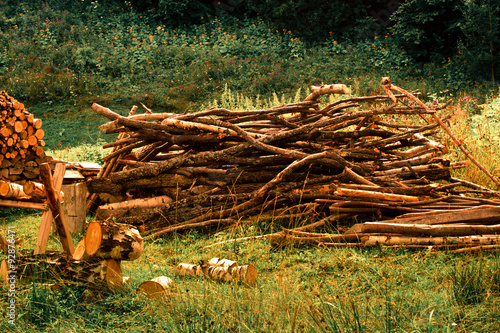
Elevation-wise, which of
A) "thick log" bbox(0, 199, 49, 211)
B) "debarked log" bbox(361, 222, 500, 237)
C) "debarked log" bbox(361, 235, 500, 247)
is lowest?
"debarked log" bbox(361, 235, 500, 247)

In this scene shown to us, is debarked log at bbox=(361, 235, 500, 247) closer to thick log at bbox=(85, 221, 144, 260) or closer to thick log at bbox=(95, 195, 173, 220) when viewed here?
thick log at bbox=(85, 221, 144, 260)

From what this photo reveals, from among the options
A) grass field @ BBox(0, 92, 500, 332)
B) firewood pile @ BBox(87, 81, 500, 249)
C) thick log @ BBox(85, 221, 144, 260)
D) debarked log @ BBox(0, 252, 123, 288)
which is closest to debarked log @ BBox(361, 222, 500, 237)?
grass field @ BBox(0, 92, 500, 332)

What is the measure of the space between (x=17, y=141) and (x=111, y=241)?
3051 millimetres

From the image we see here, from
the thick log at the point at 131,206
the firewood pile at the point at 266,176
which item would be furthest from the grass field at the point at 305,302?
the thick log at the point at 131,206

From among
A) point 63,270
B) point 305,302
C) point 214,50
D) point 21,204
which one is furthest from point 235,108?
point 305,302

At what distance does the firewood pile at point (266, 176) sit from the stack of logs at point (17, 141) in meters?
0.89

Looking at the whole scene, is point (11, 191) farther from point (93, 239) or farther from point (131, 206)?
point (131, 206)

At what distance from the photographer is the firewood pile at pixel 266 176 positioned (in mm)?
4668

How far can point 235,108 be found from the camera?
1280 cm

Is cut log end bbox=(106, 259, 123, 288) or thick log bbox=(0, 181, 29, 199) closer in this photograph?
cut log end bbox=(106, 259, 123, 288)

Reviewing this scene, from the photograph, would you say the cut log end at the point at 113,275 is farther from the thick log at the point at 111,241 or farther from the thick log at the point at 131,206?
the thick log at the point at 131,206

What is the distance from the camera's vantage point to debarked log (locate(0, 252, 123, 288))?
291 cm

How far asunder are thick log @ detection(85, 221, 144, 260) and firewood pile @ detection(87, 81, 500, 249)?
169 centimetres

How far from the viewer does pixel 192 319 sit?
248cm
